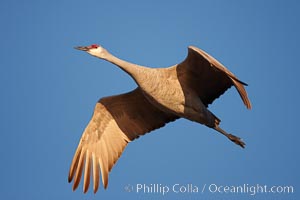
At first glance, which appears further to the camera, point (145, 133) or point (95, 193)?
point (145, 133)

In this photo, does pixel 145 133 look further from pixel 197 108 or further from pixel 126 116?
pixel 197 108

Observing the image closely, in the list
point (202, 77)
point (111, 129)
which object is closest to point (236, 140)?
point (202, 77)

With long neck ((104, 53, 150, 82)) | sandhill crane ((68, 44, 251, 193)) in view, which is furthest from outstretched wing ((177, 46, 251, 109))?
long neck ((104, 53, 150, 82))

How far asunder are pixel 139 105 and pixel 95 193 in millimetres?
2025

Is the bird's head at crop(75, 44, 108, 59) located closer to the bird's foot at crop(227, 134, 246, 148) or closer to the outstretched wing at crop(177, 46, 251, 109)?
the outstretched wing at crop(177, 46, 251, 109)

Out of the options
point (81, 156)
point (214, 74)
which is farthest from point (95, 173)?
point (214, 74)

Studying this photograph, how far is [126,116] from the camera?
12.2 metres

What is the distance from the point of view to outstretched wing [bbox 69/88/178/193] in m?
11.8

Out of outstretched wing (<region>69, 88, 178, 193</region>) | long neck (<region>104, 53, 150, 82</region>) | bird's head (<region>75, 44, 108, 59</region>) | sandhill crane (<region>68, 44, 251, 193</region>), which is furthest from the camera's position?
outstretched wing (<region>69, 88, 178, 193</region>)

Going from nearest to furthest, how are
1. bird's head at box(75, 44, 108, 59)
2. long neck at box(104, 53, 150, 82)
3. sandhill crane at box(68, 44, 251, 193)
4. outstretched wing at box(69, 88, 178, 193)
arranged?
long neck at box(104, 53, 150, 82) < sandhill crane at box(68, 44, 251, 193) < bird's head at box(75, 44, 108, 59) < outstretched wing at box(69, 88, 178, 193)

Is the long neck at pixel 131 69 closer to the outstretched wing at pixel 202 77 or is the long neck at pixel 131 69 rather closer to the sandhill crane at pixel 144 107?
the sandhill crane at pixel 144 107

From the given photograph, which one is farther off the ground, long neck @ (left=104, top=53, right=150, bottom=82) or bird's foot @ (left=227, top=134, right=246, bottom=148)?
long neck @ (left=104, top=53, right=150, bottom=82)

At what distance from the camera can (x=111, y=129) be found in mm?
12102

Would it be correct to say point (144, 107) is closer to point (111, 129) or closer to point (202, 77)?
point (111, 129)
